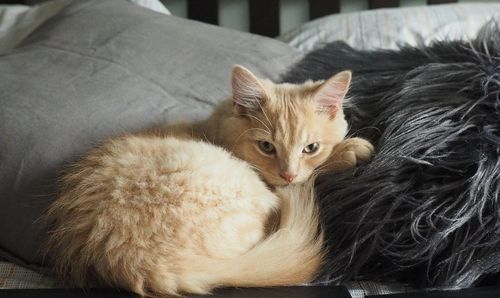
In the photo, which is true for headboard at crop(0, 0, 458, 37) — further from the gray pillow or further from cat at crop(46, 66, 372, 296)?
cat at crop(46, 66, 372, 296)

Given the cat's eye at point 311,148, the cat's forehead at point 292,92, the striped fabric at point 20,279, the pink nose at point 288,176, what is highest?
the cat's forehead at point 292,92

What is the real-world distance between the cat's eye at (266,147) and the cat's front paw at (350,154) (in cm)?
12

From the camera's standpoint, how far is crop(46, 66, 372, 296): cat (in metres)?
0.88

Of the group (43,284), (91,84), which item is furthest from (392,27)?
(43,284)

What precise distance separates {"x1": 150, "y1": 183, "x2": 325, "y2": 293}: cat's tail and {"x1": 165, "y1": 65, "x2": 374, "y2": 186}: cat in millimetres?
159

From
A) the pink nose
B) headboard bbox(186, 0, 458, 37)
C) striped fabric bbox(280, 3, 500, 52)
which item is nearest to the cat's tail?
the pink nose

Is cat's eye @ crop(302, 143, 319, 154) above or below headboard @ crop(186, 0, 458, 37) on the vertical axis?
above

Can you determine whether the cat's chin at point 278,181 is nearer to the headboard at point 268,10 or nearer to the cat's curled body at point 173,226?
the cat's curled body at point 173,226

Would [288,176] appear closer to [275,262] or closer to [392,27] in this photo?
[275,262]

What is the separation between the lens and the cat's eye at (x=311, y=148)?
1154 mm

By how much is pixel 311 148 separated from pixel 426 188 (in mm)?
251

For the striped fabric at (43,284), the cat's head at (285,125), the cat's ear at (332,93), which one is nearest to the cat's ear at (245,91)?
the cat's head at (285,125)

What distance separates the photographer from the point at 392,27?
5.98 feet

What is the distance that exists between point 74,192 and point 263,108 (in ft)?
1.36
